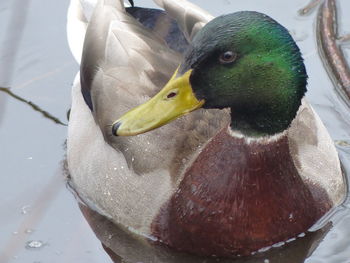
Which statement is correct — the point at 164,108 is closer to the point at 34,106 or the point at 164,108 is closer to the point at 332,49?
the point at 34,106

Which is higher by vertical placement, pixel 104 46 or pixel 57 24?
pixel 104 46

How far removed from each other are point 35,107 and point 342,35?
232 centimetres

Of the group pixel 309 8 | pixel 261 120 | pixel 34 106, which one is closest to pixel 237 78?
pixel 261 120

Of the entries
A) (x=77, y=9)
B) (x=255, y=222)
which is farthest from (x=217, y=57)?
(x=77, y=9)

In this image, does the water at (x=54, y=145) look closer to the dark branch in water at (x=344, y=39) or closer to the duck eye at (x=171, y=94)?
the dark branch in water at (x=344, y=39)

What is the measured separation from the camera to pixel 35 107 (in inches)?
261

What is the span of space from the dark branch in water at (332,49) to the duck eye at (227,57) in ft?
6.28

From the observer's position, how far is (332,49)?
21.9 feet

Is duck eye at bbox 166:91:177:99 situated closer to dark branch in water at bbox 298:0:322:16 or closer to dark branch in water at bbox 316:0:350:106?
dark branch in water at bbox 316:0:350:106

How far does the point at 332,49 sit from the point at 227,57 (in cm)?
225

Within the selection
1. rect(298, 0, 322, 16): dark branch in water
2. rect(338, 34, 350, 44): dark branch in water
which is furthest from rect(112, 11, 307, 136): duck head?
rect(298, 0, 322, 16): dark branch in water

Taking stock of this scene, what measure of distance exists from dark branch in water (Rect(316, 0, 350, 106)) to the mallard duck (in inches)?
34.0

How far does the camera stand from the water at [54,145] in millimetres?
5453

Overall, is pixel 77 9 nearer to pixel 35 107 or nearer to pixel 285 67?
pixel 35 107
